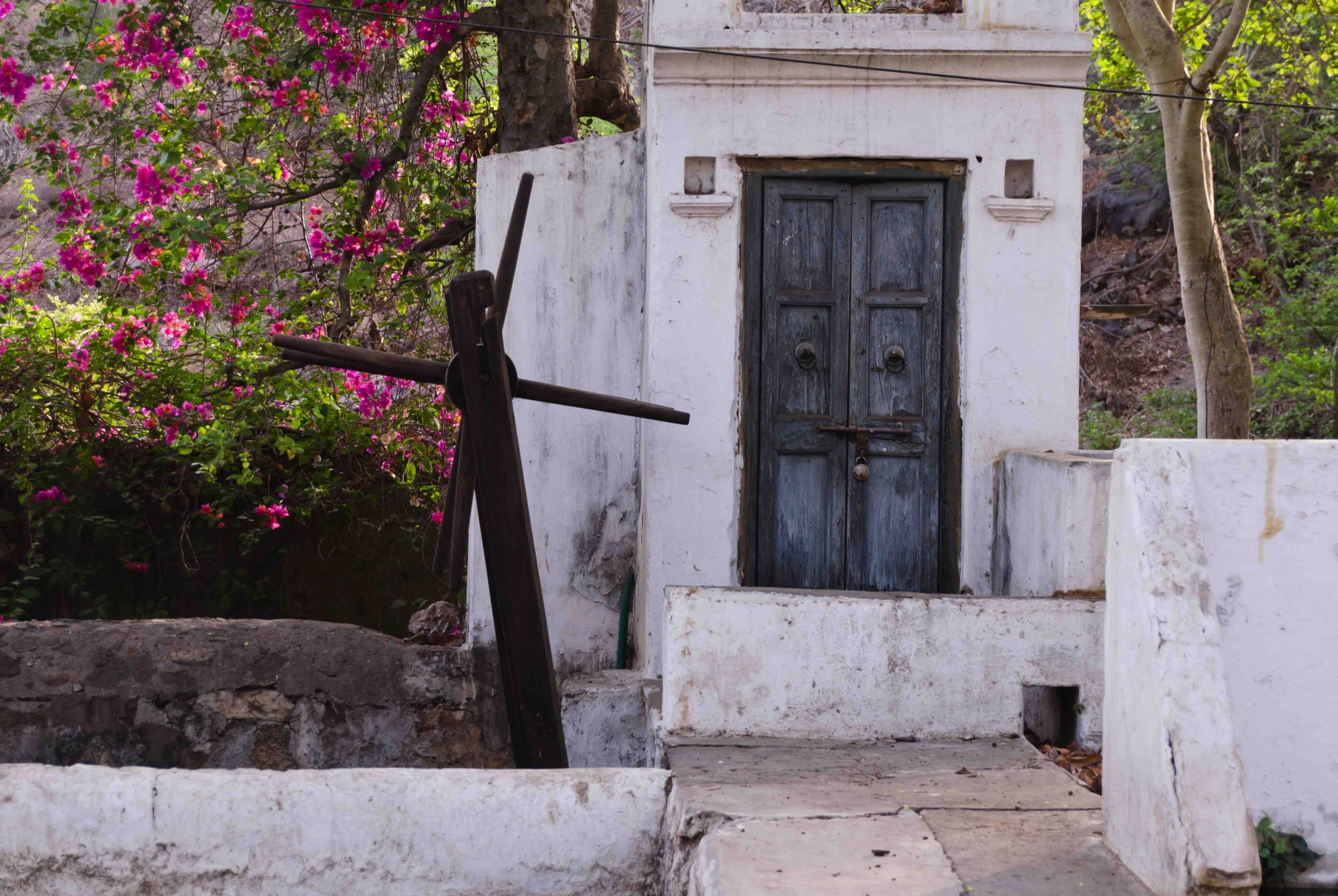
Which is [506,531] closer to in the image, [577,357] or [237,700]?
[577,357]

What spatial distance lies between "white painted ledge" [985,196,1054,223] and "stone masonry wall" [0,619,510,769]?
3.63 metres

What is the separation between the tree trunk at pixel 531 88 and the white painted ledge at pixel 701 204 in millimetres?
2585

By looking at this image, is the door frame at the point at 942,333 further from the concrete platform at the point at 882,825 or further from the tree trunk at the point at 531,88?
the tree trunk at the point at 531,88

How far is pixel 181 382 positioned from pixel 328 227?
4.89ft

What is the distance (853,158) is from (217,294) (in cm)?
533

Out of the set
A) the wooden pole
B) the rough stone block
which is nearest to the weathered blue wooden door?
the rough stone block

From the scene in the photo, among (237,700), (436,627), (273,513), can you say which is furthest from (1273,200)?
(237,700)

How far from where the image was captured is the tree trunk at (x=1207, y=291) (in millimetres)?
9195

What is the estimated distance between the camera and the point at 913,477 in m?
5.91

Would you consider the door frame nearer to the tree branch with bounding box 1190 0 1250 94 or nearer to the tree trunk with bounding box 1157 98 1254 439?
the tree trunk with bounding box 1157 98 1254 439

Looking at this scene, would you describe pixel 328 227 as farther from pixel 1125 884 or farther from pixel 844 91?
pixel 1125 884

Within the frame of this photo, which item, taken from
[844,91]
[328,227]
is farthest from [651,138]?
[328,227]

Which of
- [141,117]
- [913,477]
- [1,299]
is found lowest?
[913,477]

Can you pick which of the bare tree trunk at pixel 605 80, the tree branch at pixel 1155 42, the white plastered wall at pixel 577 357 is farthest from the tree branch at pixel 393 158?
the tree branch at pixel 1155 42
